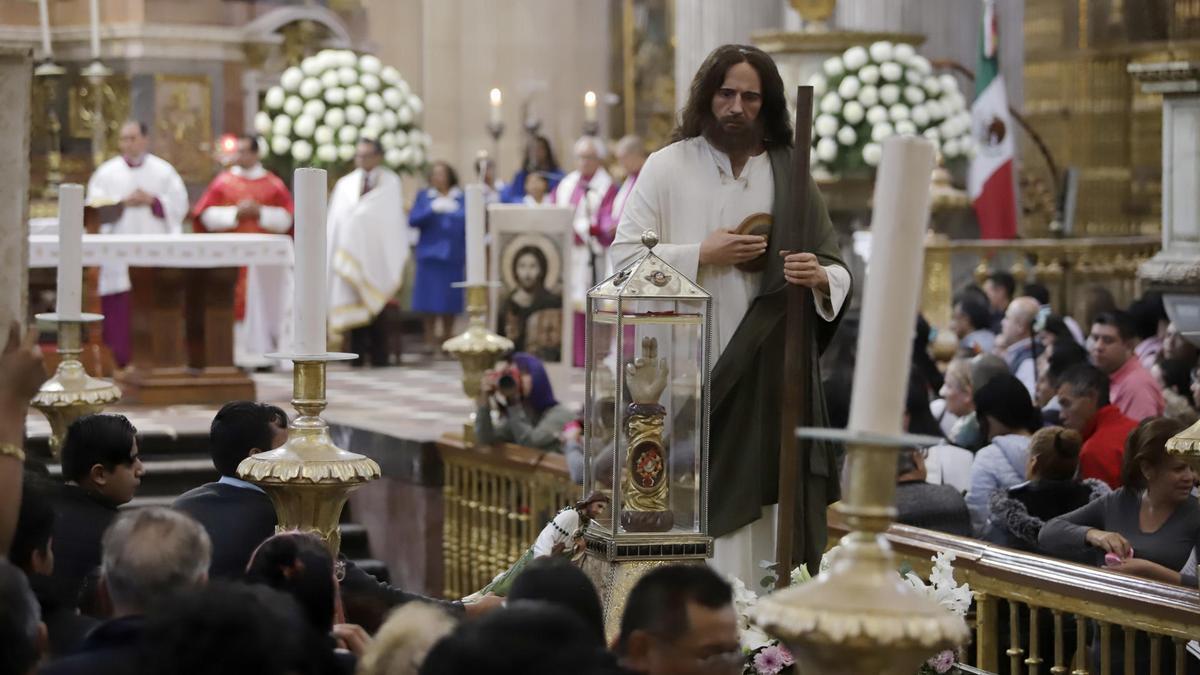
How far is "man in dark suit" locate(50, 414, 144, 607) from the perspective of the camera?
207 inches

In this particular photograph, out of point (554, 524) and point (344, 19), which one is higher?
point (344, 19)

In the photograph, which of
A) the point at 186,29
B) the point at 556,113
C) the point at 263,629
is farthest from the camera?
the point at 556,113

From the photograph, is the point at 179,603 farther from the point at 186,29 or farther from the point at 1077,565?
the point at 186,29

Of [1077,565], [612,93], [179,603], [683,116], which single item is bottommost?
[1077,565]

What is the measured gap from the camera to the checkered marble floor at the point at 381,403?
1066cm

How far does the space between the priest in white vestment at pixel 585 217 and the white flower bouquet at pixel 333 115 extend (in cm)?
139

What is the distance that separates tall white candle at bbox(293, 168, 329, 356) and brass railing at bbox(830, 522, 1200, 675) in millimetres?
2279

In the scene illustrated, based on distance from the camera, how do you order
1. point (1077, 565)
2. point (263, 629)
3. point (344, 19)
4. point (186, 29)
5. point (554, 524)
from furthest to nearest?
point (344, 19) → point (186, 29) → point (1077, 565) → point (554, 524) → point (263, 629)

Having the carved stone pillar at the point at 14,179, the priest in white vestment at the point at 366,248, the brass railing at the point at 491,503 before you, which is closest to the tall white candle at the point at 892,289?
the carved stone pillar at the point at 14,179

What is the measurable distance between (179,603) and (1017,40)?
15.5m

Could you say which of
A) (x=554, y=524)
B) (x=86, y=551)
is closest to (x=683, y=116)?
(x=554, y=524)

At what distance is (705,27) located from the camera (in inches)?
604

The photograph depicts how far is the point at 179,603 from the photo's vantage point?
10.0ft

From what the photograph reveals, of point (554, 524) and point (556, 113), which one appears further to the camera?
point (556, 113)
